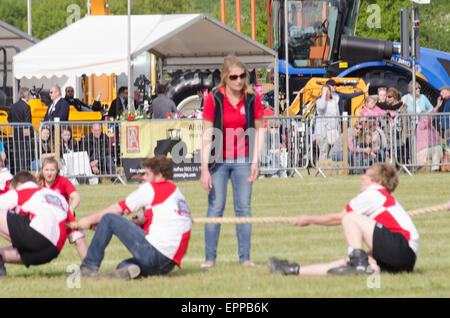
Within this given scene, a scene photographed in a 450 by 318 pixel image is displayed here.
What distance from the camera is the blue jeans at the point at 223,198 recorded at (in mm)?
8703

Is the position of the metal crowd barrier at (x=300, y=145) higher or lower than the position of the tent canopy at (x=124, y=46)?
lower

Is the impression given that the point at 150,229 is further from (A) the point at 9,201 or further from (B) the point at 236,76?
(B) the point at 236,76

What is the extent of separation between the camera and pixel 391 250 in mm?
7633

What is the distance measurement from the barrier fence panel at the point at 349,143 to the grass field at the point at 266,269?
11.3ft

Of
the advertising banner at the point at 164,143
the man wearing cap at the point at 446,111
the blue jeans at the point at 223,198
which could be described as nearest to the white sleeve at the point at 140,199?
the blue jeans at the point at 223,198

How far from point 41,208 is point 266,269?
2032 mm

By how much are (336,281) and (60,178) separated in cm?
327

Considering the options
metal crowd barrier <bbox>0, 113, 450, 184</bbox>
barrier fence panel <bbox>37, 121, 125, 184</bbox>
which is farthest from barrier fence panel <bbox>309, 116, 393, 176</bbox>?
barrier fence panel <bbox>37, 121, 125, 184</bbox>

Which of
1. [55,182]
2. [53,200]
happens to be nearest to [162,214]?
[53,200]

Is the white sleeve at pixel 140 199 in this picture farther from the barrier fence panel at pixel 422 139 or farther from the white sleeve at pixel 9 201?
the barrier fence panel at pixel 422 139

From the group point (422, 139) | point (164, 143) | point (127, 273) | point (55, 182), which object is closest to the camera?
point (127, 273)

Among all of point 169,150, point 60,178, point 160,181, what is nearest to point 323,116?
point 169,150

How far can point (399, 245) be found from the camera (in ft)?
25.0
